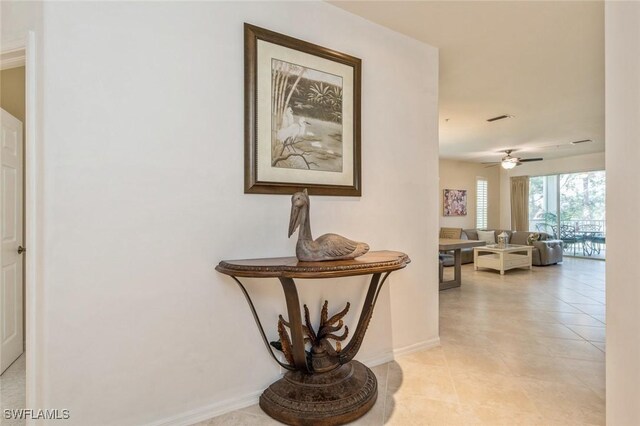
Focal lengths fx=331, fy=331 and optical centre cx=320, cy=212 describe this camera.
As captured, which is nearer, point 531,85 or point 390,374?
point 390,374

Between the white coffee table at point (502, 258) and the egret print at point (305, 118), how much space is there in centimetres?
514

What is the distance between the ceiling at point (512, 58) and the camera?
2.31 m

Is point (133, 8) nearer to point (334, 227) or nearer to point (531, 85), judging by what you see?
point (334, 227)

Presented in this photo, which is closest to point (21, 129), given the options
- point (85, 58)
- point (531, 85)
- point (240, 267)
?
point (85, 58)

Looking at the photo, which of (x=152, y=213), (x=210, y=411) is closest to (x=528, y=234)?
(x=210, y=411)

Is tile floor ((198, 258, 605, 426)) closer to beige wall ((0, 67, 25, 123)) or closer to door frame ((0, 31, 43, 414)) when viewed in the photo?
door frame ((0, 31, 43, 414))

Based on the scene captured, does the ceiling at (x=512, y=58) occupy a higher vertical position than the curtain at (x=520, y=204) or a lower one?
higher

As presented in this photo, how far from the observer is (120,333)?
1604mm

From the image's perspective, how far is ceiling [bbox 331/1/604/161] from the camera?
2312 millimetres

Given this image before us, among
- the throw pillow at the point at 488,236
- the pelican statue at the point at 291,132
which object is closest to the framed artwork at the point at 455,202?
the throw pillow at the point at 488,236

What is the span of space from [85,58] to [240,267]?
3.99 ft

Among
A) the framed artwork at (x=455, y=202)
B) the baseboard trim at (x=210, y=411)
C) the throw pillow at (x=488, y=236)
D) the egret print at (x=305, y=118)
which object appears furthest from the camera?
the framed artwork at (x=455, y=202)

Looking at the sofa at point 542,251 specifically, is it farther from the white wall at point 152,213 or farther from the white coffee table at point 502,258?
the white wall at point 152,213

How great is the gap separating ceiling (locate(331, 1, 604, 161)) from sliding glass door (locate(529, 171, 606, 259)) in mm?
3206
